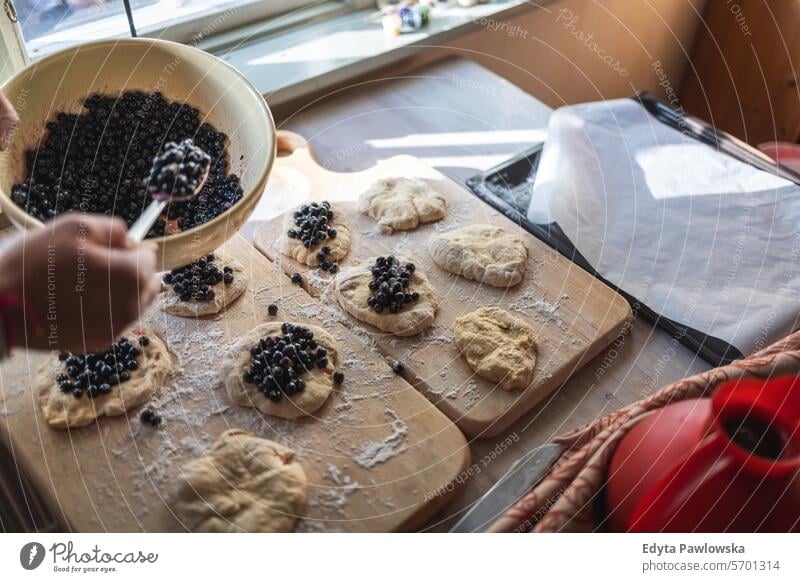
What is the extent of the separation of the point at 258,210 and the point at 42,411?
48cm

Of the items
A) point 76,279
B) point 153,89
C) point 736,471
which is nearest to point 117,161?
point 153,89

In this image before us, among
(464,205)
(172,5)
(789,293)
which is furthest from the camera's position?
(172,5)

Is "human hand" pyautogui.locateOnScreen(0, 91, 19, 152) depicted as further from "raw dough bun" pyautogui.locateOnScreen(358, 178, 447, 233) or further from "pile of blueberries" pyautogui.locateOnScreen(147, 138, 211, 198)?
"raw dough bun" pyautogui.locateOnScreen(358, 178, 447, 233)

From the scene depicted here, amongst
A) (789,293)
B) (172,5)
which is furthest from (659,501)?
(172,5)

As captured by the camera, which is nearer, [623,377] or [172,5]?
[623,377]

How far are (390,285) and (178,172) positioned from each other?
38 centimetres

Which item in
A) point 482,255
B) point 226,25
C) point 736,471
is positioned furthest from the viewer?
point 226,25

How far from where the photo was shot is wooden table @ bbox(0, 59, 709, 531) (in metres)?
0.94

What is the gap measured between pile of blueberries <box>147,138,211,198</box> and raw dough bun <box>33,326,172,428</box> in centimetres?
26

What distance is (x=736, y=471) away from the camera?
0.60m

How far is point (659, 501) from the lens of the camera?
2.05 feet

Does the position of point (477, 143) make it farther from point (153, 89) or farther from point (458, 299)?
point (153, 89)

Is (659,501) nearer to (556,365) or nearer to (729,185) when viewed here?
(556,365)

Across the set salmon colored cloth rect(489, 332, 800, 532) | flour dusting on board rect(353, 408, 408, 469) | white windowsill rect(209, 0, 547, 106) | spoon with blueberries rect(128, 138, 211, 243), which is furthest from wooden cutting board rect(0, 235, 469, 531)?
white windowsill rect(209, 0, 547, 106)
